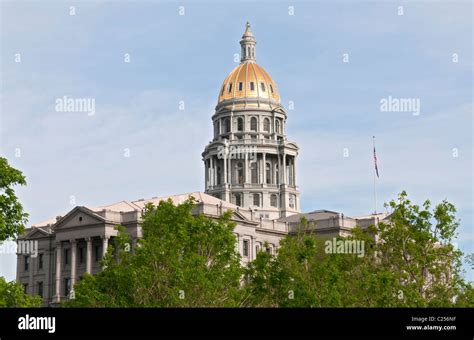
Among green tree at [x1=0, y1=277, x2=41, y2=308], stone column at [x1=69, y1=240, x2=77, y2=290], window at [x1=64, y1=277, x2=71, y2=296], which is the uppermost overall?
stone column at [x1=69, y1=240, x2=77, y2=290]

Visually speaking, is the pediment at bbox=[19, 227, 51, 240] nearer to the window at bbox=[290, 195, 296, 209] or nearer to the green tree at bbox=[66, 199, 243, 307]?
the window at bbox=[290, 195, 296, 209]

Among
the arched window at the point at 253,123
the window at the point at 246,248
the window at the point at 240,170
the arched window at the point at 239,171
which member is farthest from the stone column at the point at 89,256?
the arched window at the point at 253,123

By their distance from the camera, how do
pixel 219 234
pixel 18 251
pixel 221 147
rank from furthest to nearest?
pixel 221 147 → pixel 18 251 → pixel 219 234

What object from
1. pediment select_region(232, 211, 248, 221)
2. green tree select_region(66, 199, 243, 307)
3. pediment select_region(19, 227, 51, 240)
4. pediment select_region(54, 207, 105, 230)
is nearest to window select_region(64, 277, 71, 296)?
pediment select_region(54, 207, 105, 230)

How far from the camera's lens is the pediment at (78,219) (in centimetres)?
12431

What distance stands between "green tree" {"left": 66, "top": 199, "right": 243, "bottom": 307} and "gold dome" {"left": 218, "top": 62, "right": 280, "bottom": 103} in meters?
101

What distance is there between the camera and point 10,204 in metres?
48.4

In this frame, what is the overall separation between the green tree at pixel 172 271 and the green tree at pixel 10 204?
14.6m

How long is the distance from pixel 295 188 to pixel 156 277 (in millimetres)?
110922

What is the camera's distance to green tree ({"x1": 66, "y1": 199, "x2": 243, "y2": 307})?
6188cm

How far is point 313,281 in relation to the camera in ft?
212

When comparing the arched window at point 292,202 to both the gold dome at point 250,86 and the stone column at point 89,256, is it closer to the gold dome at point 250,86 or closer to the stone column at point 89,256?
the gold dome at point 250,86
